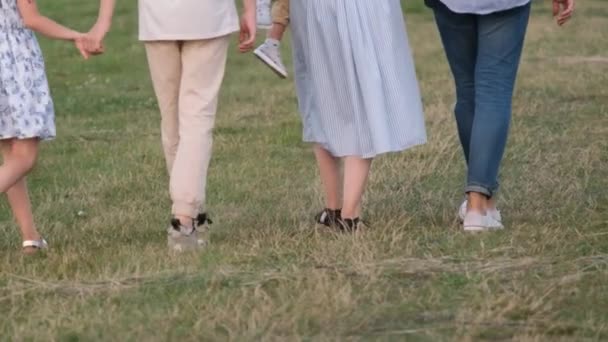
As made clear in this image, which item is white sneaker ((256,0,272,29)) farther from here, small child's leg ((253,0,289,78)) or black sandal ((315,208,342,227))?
black sandal ((315,208,342,227))

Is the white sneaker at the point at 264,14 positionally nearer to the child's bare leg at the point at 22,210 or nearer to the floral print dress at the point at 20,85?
the floral print dress at the point at 20,85

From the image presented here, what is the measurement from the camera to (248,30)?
22.5ft

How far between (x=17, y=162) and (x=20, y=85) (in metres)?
0.33

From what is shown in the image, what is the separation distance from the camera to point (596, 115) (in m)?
11.4

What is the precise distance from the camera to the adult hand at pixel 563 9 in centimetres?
724

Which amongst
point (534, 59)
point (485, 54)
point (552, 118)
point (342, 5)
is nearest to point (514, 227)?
point (485, 54)

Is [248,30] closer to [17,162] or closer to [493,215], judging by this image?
[17,162]

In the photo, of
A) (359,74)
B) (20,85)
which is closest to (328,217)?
(359,74)

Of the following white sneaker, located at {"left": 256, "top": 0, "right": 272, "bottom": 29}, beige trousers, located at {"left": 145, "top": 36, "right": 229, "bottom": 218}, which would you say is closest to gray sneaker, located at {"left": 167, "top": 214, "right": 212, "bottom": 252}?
beige trousers, located at {"left": 145, "top": 36, "right": 229, "bottom": 218}

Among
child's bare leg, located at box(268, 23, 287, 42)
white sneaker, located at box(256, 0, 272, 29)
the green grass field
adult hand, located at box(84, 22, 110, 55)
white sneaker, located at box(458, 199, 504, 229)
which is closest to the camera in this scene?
the green grass field

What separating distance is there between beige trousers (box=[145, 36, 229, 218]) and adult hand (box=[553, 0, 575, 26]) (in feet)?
5.18

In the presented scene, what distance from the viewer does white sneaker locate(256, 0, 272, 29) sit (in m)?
7.18

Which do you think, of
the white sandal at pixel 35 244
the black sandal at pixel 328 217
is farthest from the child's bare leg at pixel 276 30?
the white sandal at pixel 35 244

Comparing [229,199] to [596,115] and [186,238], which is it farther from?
[596,115]
